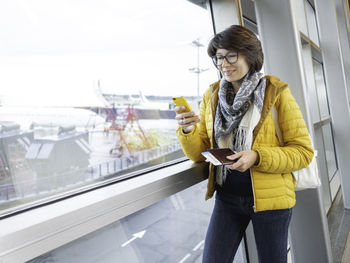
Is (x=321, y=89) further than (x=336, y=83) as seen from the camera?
Yes

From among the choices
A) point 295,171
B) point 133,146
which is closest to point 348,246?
point 295,171

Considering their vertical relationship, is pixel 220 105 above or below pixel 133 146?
above

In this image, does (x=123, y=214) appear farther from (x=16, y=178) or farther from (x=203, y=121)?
(x=203, y=121)

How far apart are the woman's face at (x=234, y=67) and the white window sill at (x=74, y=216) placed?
601 mm

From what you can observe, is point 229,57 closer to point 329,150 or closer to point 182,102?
point 182,102

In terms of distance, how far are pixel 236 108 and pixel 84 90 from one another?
0.75 m

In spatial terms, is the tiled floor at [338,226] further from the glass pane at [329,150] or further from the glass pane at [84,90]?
the glass pane at [84,90]

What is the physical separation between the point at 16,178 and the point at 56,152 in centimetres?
19

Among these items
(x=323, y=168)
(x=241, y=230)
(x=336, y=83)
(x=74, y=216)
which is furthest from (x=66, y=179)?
(x=336, y=83)

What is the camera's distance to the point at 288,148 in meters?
1.21

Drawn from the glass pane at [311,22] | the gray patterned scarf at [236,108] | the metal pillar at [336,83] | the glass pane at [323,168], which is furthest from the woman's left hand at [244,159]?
the glass pane at [311,22]

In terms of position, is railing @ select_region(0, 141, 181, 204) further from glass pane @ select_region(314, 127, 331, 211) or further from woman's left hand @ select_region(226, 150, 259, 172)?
glass pane @ select_region(314, 127, 331, 211)

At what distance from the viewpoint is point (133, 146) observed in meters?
1.55

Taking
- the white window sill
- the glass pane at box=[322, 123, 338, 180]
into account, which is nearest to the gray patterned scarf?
the white window sill
